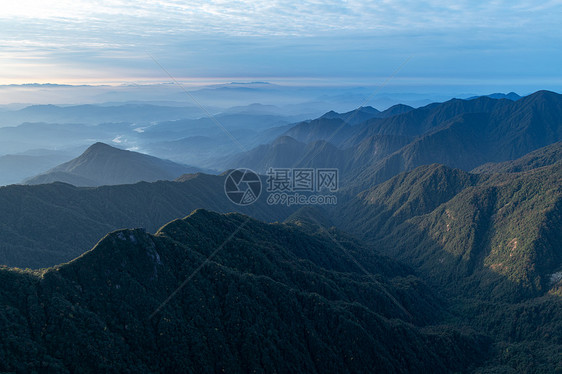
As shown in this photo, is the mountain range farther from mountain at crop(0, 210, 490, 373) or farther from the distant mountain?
the distant mountain

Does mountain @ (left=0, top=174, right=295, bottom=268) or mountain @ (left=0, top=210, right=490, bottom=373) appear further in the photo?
mountain @ (left=0, top=174, right=295, bottom=268)

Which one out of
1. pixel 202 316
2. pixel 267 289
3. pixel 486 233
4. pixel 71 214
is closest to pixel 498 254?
pixel 486 233

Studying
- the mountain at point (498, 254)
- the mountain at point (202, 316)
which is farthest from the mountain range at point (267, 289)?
the mountain at point (498, 254)

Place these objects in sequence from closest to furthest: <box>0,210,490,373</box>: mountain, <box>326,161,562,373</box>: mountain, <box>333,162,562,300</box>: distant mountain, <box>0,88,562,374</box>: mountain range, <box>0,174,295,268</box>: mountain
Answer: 1. <box>0,210,490,373</box>: mountain
2. <box>0,88,562,374</box>: mountain range
3. <box>326,161,562,373</box>: mountain
4. <box>0,174,295,268</box>: mountain
5. <box>333,162,562,300</box>: distant mountain

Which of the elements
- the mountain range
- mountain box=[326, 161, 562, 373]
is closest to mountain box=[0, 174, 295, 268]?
the mountain range

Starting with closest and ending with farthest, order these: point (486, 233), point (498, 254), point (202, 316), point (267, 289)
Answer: point (202, 316), point (267, 289), point (498, 254), point (486, 233)

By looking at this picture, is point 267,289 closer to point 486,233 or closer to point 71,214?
point 71,214
